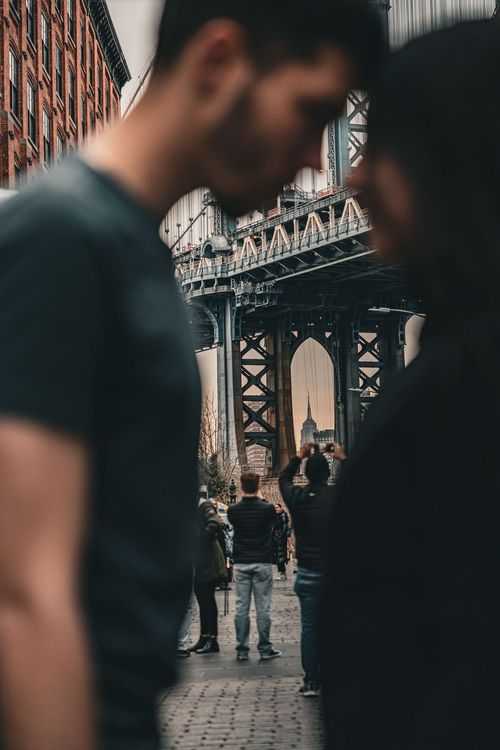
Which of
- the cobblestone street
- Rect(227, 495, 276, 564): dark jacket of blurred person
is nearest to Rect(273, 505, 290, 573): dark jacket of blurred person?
the cobblestone street

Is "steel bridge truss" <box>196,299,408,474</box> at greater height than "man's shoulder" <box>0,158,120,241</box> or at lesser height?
greater

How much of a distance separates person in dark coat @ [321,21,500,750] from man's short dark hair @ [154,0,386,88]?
0.39 ft

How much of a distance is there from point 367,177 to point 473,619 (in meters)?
0.60

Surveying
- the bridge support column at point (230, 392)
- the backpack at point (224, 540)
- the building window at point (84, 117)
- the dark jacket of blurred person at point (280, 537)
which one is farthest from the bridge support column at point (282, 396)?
the dark jacket of blurred person at point (280, 537)

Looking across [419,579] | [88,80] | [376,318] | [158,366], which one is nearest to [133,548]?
[158,366]

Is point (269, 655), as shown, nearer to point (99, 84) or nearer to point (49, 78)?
point (49, 78)

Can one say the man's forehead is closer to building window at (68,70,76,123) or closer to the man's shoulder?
the man's shoulder

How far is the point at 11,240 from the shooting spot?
4.45ft

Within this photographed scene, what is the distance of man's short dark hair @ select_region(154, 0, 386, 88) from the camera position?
1542 mm

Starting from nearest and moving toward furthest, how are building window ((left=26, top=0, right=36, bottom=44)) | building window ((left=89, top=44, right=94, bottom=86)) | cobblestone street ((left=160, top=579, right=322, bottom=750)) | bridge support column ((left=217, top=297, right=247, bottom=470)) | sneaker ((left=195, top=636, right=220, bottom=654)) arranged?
1. cobblestone street ((left=160, top=579, right=322, bottom=750))
2. sneaker ((left=195, top=636, right=220, bottom=654))
3. building window ((left=26, top=0, right=36, bottom=44))
4. building window ((left=89, top=44, right=94, bottom=86))
5. bridge support column ((left=217, top=297, right=247, bottom=470))

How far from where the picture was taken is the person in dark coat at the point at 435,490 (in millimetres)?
1351

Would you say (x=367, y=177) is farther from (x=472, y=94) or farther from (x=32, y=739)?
(x=32, y=739)

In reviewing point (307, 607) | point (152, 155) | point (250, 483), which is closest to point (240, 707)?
point (307, 607)

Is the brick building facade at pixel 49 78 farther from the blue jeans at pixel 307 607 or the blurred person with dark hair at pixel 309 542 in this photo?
the blue jeans at pixel 307 607
